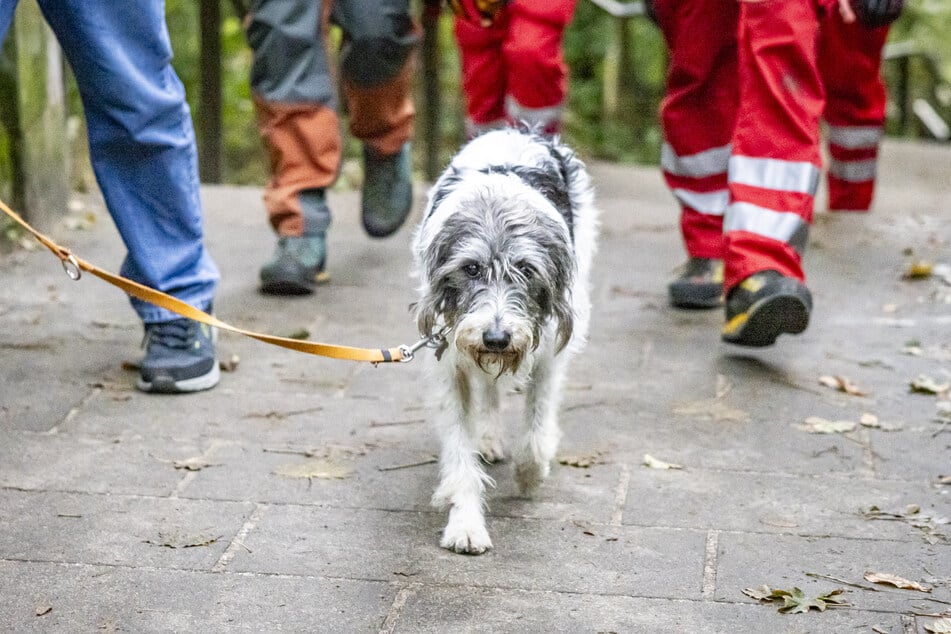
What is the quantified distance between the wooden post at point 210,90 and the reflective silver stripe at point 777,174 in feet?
14.6

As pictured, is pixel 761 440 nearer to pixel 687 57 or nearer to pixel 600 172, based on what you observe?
pixel 687 57

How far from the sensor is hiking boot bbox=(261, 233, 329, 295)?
5.74m

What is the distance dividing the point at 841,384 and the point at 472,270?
6.44ft

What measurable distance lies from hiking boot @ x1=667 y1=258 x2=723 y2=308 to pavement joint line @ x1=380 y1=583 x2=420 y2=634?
2911 millimetres

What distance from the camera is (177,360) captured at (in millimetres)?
4539

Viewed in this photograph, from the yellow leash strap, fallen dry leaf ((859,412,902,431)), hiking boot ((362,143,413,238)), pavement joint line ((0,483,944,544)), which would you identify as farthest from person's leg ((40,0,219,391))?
fallen dry leaf ((859,412,902,431))

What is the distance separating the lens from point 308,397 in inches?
180

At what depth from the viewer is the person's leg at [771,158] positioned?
185 inches

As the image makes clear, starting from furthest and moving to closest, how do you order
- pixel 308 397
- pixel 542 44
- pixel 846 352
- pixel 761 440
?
pixel 542 44
pixel 846 352
pixel 308 397
pixel 761 440

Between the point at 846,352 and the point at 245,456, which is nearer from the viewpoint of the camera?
the point at 245,456

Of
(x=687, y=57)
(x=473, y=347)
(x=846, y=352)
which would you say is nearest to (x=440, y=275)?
(x=473, y=347)

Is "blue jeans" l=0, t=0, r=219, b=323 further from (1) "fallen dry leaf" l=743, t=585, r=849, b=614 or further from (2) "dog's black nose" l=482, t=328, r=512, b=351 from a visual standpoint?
(1) "fallen dry leaf" l=743, t=585, r=849, b=614

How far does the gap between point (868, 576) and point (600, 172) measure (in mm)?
6072

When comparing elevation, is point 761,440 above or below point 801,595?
below
